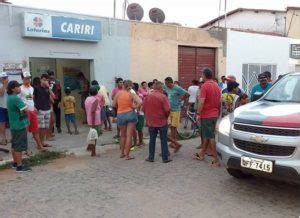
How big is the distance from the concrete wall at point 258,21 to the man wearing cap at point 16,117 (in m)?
21.1

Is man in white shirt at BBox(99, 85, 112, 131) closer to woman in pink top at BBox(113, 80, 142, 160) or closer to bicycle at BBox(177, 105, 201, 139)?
bicycle at BBox(177, 105, 201, 139)

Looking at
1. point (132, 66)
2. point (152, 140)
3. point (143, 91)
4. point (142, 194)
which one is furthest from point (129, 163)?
point (132, 66)

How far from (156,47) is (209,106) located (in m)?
7.30

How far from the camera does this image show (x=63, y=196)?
19.4ft

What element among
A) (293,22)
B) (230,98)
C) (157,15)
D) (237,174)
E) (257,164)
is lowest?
(237,174)

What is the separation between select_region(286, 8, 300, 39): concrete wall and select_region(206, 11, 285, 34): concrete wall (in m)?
0.50

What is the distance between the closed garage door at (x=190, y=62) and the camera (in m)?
15.6

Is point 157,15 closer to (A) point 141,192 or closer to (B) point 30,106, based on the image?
(B) point 30,106

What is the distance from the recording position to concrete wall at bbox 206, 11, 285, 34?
2702cm

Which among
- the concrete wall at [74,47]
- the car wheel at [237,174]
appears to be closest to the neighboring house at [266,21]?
the concrete wall at [74,47]

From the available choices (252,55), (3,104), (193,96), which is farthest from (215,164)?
(252,55)

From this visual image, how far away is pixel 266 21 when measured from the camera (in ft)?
90.8

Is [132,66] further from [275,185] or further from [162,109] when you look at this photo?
[275,185]

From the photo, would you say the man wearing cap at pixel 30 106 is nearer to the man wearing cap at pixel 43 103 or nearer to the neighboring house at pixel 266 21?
the man wearing cap at pixel 43 103
